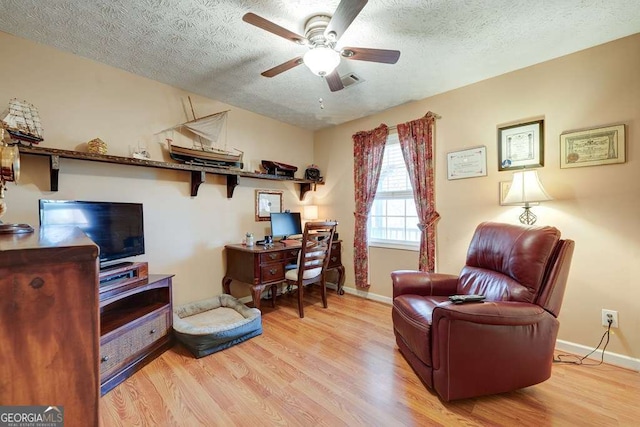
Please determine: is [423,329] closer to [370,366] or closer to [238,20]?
[370,366]

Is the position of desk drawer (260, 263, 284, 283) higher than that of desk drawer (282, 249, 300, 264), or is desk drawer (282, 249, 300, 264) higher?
desk drawer (282, 249, 300, 264)

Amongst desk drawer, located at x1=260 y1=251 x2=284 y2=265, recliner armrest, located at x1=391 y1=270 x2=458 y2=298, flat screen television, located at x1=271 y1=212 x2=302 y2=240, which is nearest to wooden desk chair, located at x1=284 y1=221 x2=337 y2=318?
desk drawer, located at x1=260 y1=251 x2=284 y2=265

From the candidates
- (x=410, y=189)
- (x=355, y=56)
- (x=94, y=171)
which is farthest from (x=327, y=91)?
(x=94, y=171)

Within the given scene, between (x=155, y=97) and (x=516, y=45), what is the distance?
10.3 ft

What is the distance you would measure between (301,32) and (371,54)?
0.56 meters

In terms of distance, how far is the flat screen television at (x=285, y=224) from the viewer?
3.29 m

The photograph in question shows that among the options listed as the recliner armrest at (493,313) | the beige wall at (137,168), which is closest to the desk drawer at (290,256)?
the beige wall at (137,168)

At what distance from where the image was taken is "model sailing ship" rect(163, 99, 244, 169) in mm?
2611

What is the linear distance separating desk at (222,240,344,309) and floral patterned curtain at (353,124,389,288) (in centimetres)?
Result: 89

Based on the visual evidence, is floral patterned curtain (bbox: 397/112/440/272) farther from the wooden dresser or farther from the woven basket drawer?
the wooden dresser

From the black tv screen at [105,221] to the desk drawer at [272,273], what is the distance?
1.09m

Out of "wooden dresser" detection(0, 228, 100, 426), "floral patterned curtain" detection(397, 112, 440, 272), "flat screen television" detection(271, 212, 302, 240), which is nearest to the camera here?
"wooden dresser" detection(0, 228, 100, 426)

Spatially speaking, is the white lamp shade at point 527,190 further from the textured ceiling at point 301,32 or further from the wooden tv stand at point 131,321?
the wooden tv stand at point 131,321

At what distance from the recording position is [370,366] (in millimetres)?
1962
